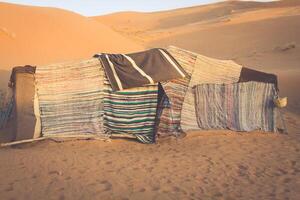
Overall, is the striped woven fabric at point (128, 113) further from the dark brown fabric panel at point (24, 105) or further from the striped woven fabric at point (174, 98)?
the dark brown fabric panel at point (24, 105)

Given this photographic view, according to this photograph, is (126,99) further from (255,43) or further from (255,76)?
(255,43)

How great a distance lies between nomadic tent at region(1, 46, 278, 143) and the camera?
8008mm

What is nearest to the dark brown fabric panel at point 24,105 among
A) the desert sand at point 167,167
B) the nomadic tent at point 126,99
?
the nomadic tent at point 126,99

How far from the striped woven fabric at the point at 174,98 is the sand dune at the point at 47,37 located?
9.19m

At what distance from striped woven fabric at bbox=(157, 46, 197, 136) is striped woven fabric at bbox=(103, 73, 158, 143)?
266 mm

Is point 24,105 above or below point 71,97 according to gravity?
below

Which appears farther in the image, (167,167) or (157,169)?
(167,167)

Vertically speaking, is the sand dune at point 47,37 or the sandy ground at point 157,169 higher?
the sand dune at point 47,37

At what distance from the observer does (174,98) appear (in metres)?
8.51

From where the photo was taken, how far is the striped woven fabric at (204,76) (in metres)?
8.65

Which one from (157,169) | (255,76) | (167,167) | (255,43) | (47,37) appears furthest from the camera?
(255,43)

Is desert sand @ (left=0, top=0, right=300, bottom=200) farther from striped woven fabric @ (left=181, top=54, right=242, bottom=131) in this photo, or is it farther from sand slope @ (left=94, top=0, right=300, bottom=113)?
sand slope @ (left=94, top=0, right=300, bottom=113)

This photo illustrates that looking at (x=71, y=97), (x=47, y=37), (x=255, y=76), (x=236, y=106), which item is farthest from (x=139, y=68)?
(x=47, y=37)

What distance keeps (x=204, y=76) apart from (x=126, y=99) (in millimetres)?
2006
